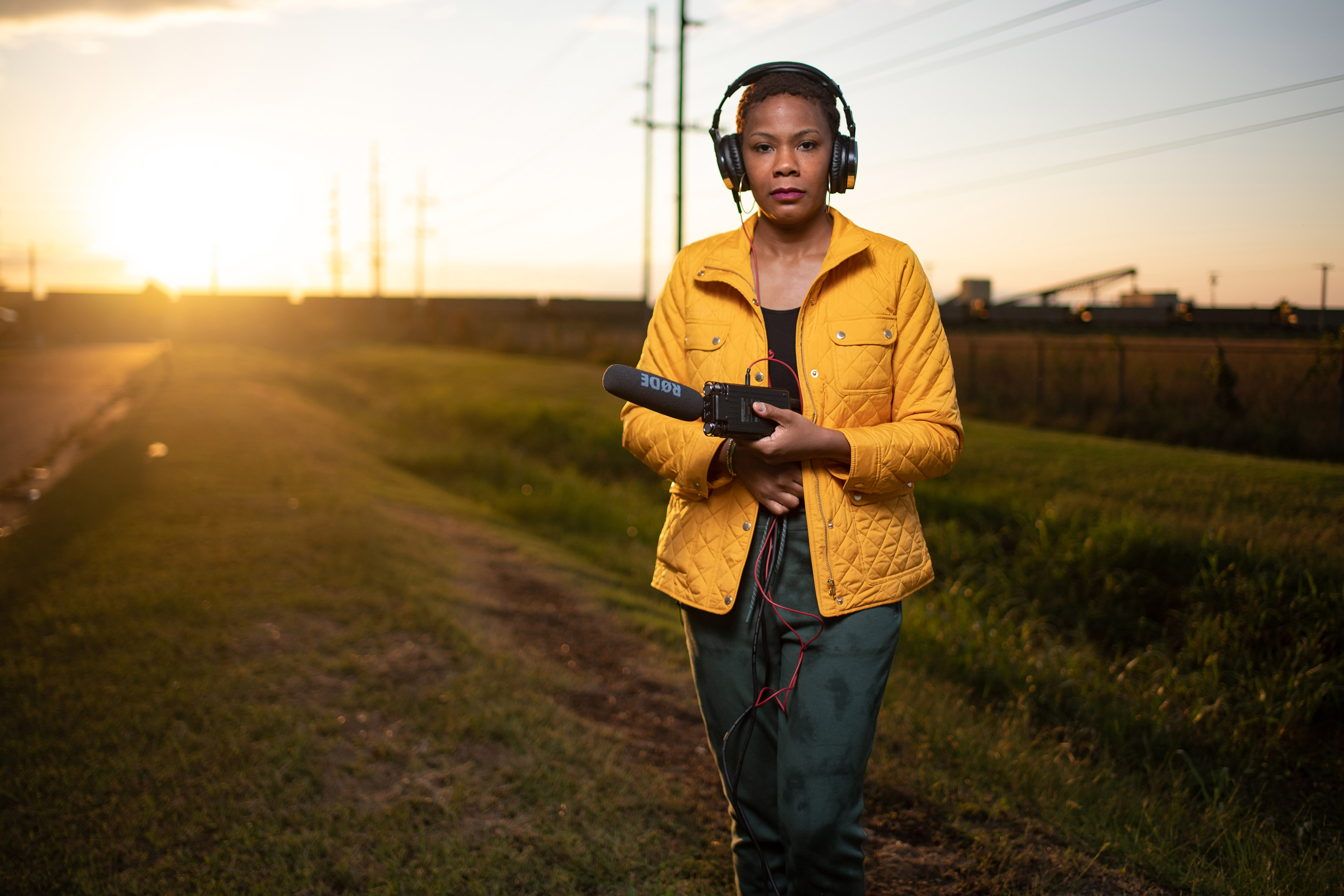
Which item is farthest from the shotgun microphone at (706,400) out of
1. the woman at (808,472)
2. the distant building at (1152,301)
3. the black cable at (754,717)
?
the distant building at (1152,301)

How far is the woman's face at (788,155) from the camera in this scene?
2098 mm

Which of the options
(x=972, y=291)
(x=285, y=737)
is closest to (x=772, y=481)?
(x=285, y=737)

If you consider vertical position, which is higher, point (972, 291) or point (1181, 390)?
point (972, 291)

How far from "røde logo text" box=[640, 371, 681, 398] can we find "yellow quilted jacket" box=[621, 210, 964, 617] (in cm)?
26

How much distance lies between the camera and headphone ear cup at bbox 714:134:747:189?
231 cm

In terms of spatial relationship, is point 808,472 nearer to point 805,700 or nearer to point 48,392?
point 805,700

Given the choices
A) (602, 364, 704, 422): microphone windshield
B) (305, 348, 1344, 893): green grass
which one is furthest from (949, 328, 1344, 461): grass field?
(602, 364, 704, 422): microphone windshield

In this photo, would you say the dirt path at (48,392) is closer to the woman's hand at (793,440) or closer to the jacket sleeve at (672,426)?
→ the jacket sleeve at (672,426)

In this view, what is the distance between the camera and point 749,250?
7.32ft

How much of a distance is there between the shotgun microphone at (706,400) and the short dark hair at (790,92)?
75 centimetres

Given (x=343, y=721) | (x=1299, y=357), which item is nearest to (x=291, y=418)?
(x=343, y=721)

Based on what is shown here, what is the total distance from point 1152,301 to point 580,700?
6489 millimetres

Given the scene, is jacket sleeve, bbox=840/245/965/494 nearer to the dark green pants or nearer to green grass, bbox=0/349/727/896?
the dark green pants

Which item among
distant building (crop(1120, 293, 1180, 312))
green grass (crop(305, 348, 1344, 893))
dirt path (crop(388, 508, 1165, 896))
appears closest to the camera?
dirt path (crop(388, 508, 1165, 896))
